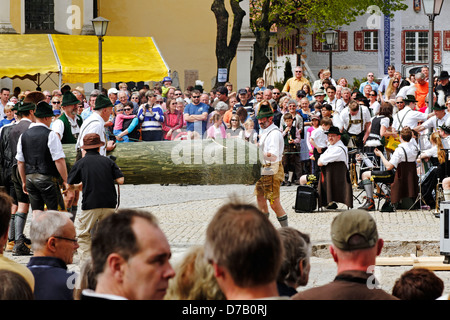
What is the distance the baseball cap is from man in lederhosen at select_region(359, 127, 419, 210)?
36.9ft

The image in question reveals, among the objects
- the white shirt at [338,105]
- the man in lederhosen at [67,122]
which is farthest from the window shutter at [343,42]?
the man in lederhosen at [67,122]

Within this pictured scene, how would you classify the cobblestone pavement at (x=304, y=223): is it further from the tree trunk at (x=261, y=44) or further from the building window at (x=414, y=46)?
the building window at (x=414, y=46)

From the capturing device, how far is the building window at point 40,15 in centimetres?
3678

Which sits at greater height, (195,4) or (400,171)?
(195,4)

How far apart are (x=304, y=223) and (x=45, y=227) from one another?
8.99 meters

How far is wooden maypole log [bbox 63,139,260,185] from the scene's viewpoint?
15.5m

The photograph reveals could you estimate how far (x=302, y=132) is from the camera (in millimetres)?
20344

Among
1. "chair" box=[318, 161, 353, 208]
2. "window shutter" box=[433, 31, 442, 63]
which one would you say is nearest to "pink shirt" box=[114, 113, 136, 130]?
"chair" box=[318, 161, 353, 208]

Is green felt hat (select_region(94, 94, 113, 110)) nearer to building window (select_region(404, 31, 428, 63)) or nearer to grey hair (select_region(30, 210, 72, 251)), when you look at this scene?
grey hair (select_region(30, 210, 72, 251))

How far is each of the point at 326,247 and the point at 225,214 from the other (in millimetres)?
8776

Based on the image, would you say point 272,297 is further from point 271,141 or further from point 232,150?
point 232,150

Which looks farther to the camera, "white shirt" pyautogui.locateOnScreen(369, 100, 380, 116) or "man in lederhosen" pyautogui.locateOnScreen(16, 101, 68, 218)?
"white shirt" pyautogui.locateOnScreen(369, 100, 380, 116)

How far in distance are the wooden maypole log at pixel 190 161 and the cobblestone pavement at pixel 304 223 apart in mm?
569
